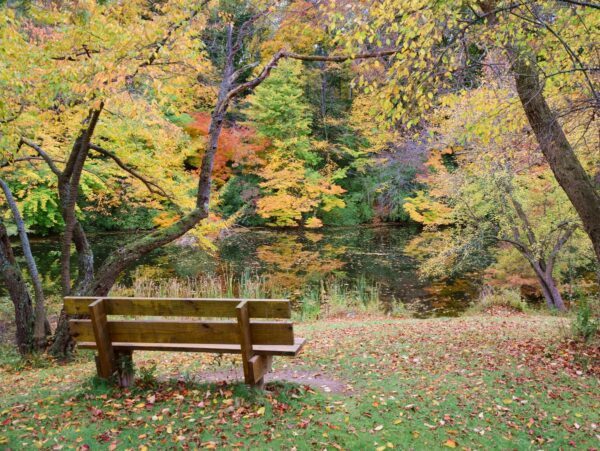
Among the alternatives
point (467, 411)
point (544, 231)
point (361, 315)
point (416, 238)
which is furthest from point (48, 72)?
point (416, 238)

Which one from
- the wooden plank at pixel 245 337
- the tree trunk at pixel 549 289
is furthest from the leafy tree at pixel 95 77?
the tree trunk at pixel 549 289

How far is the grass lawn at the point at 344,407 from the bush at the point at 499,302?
23.0 ft

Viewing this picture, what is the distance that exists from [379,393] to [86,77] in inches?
175

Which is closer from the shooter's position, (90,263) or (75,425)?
(75,425)

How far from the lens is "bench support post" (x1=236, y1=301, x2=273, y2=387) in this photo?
362 cm

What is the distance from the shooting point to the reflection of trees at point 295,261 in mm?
14781

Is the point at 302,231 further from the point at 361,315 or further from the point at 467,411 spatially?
the point at 467,411

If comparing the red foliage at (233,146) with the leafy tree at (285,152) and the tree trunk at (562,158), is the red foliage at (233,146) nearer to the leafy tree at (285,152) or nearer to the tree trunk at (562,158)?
the leafy tree at (285,152)

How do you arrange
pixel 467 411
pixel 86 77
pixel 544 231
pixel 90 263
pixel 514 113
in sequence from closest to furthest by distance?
A: pixel 467 411 < pixel 86 77 < pixel 514 113 < pixel 90 263 < pixel 544 231

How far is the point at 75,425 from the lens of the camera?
3461 mm

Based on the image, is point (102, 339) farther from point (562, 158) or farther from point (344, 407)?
point (562, 158)

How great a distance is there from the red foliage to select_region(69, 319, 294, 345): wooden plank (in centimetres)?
1821

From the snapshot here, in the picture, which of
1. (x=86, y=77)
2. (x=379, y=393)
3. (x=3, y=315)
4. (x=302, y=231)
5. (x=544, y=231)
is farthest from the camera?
(x=302, y=231)

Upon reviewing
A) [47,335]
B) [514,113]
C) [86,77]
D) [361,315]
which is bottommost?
[361,315]
